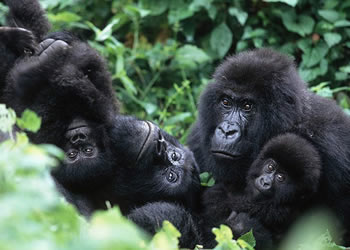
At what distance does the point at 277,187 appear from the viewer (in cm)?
442

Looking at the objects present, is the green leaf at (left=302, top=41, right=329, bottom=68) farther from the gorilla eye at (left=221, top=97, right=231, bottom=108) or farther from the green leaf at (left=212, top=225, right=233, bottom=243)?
the green leaf at (left=212, top=225, right=233, bottom=243)

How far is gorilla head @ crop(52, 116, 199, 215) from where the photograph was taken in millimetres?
4414

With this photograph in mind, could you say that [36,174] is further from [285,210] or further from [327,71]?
[327,71]

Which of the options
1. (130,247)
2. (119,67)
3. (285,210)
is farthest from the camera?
(119,67)

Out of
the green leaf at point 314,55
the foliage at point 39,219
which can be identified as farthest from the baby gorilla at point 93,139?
the green leaf at point 314,55

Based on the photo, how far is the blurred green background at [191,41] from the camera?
22.5 feet

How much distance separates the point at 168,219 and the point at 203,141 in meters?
1.01

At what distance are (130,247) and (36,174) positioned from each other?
49cm

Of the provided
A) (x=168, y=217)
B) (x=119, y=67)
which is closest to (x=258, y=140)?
(x=168, y=217)

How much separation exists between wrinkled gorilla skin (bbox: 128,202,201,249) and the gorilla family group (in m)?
0.01

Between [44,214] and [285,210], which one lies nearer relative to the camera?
[44,214]

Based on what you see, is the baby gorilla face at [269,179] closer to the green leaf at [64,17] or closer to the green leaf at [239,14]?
the green leaf at [239,14]

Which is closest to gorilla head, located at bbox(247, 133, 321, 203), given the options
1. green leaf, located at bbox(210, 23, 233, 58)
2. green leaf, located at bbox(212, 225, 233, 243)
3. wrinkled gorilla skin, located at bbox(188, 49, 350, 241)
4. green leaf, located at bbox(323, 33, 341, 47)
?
wrinkled gorilla skin, located at bbox(188, 49, 350, 241)

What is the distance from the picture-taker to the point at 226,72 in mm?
4848
